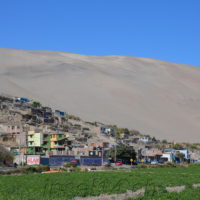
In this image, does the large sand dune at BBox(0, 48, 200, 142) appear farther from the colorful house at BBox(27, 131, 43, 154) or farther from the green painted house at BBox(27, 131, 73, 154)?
the colorful house at BBox(27, 131, 43, 154)

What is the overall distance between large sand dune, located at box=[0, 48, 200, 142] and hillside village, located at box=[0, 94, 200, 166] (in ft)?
39.9

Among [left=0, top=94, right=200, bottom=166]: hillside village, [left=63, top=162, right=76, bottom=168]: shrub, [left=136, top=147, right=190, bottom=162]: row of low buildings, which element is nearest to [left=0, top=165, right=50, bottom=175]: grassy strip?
[left=63, top=162, right=76, bottom=168]: shrub

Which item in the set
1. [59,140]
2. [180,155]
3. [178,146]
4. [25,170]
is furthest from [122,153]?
[178,146]

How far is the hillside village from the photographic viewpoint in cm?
4431

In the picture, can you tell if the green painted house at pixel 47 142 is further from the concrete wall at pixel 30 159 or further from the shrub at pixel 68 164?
the shrub at pixel 68 164

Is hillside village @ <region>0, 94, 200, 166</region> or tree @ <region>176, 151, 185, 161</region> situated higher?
hillside village @ <region>0, 94, 200, 166</region>

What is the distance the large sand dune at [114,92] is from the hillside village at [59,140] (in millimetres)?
12177

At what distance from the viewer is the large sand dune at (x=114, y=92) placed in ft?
290

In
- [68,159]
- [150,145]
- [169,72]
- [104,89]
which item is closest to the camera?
[68,159]

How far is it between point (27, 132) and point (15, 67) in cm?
8629

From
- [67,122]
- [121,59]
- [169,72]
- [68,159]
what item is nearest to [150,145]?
[67,122]

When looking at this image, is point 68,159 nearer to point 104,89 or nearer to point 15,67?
point 104,89

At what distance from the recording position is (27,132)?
50.9 m

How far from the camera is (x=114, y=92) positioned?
364 ft
